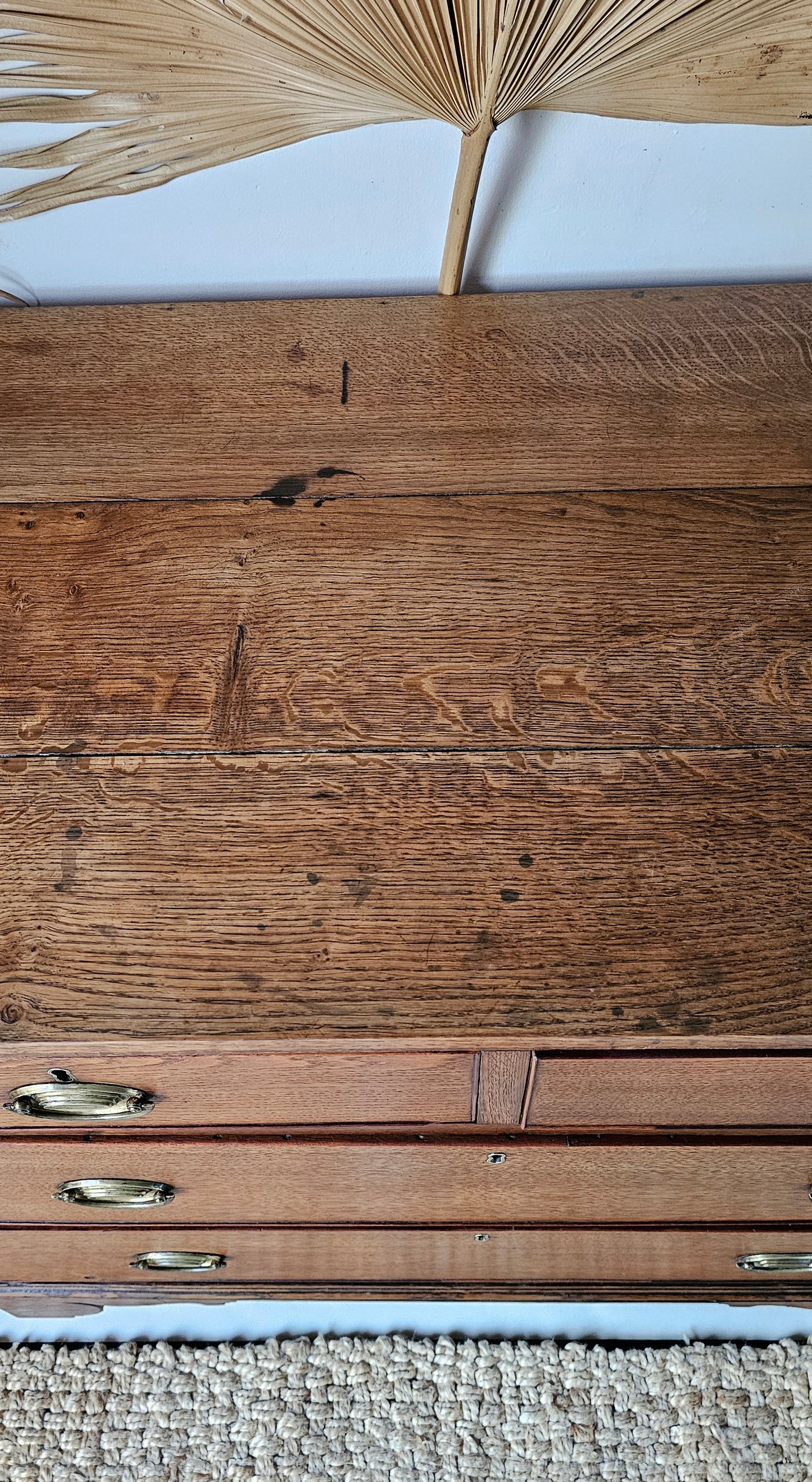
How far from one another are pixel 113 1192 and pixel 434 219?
75 cm

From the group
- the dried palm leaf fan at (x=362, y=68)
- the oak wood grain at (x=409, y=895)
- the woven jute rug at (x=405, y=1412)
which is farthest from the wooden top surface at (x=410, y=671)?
the woven jute rug at (x=405, y=1412)

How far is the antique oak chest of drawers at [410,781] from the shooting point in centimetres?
50

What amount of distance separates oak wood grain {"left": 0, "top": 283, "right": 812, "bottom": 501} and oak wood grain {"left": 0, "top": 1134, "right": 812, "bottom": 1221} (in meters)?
0.44

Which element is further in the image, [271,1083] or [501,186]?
[501,186]

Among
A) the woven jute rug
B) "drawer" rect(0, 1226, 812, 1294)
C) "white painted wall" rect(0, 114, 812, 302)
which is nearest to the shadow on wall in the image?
"white painted wall" rect(0, 114, 812, 302)

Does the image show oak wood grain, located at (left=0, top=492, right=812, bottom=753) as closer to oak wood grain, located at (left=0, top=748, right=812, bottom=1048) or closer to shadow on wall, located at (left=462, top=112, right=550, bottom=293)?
oak wood grain, located at (left=0, top=748, right=812, bottom=1048)

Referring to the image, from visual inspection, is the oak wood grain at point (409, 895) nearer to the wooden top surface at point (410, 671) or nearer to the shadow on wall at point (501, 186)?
the wooden top surface at point (410, 671)

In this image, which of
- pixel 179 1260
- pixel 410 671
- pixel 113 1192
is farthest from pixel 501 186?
pixel 179 1260

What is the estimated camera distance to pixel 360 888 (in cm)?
51

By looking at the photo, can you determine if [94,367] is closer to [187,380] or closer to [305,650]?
[187,380]

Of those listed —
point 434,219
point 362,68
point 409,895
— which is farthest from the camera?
point 434,219

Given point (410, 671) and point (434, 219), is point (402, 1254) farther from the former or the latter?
point (434, 219)

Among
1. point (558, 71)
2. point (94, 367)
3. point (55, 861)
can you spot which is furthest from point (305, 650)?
point (558, 71)

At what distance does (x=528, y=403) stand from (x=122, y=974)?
1.53 ft
